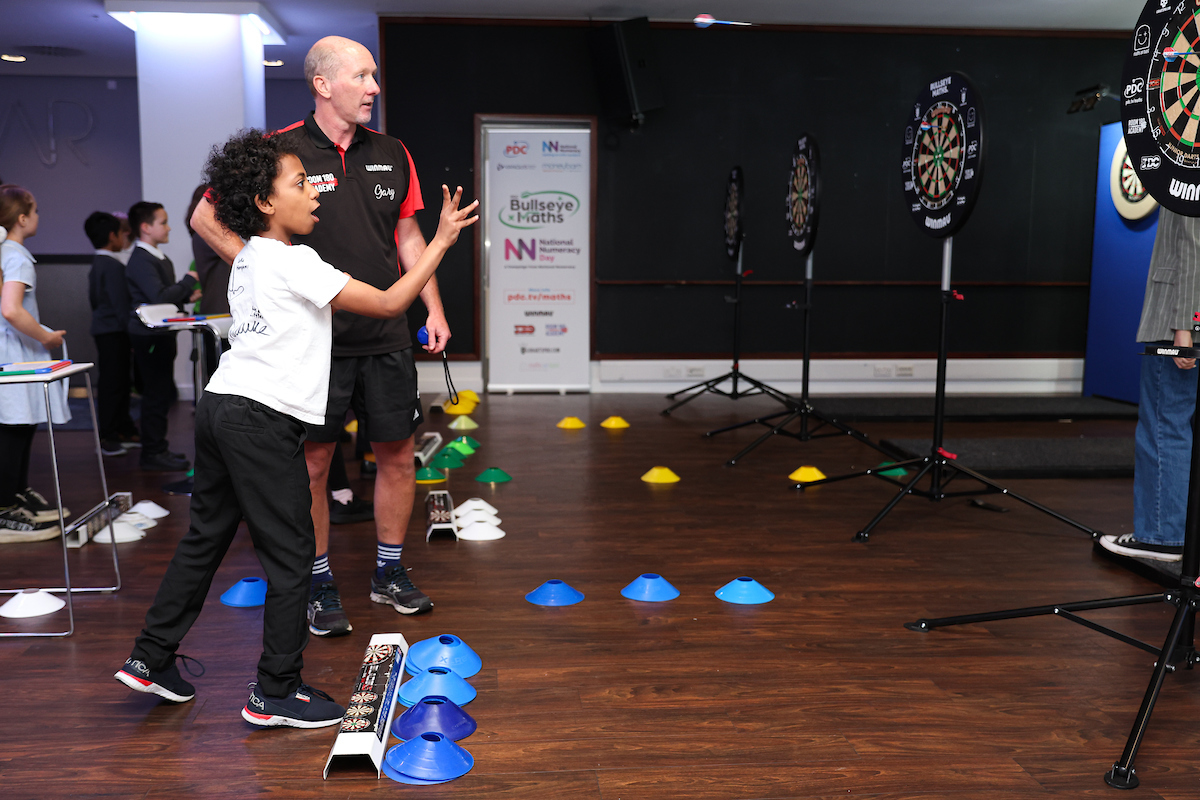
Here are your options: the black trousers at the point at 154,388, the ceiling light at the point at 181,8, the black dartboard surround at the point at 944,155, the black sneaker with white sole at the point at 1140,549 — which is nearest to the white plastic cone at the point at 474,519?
the black trousers at the point at 154,388

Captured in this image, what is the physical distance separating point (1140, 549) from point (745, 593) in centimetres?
150

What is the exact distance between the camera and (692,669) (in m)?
2.31

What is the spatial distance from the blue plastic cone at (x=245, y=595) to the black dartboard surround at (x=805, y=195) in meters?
3.36

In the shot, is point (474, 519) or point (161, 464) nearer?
point (474, 519)

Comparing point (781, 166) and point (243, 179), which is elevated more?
point (781, 166)

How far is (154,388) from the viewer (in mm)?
4789

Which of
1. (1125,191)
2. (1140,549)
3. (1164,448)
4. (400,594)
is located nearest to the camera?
(400,594)

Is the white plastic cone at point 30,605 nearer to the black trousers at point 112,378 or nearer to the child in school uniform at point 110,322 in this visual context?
the child in school uniform at point 110,322

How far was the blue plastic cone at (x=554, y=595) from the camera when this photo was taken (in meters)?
2.78

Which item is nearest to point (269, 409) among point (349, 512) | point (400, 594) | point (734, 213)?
point (400, 594)

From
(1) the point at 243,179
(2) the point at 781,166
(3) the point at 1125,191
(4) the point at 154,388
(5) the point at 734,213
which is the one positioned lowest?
(4) the point at 154,388

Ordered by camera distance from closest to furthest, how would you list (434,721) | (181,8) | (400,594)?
(434,721) < (400,594) < (181,8)

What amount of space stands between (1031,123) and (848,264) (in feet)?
6.58

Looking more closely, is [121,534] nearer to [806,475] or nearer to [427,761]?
[427,761]
